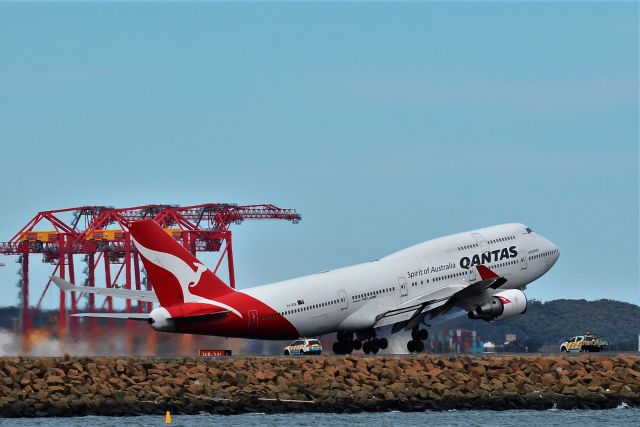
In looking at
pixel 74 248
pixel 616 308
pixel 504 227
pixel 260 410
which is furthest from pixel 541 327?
pixel 74 248

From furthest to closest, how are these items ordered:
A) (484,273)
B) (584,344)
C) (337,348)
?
(584,344) → (337,348) → (484,273)

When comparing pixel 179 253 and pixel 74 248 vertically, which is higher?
pixel 74 248

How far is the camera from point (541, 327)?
94312 millimetres

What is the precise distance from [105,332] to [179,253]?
1274 cm

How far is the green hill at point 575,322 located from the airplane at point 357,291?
357 inches

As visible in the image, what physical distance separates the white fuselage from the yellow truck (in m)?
8.30

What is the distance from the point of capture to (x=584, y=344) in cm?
9212

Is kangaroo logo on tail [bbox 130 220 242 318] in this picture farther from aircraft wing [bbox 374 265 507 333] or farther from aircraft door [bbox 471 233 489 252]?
aircraft door [bbox 471 233 489 252]

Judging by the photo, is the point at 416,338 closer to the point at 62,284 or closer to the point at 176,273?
the point at 176,273

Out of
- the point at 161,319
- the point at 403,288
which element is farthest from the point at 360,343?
the point at 161,319

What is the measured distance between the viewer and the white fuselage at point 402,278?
73.1m

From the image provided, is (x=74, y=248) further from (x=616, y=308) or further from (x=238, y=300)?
(x=238, y=300)

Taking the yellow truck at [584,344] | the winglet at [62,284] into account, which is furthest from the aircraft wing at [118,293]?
the yellow truck at [584,344]

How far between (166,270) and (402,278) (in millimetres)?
13660
